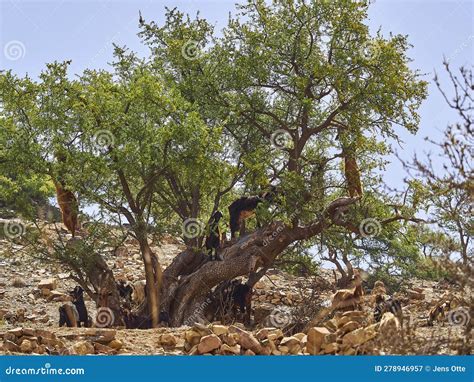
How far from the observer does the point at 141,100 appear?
20375 millimetres

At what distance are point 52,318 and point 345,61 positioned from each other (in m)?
11.0

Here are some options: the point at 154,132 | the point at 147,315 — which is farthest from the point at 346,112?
the point at 147,315

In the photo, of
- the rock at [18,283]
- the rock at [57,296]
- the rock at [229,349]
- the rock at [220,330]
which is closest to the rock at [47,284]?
the rock at [57,296]

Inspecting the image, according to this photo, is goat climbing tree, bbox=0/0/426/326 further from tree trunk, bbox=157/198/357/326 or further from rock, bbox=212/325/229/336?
rock, bbox=212/325/229/336

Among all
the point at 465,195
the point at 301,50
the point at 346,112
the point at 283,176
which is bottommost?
the point at 465,195

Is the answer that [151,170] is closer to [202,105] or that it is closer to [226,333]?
[202,105]

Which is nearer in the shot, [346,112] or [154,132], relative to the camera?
[154,132]

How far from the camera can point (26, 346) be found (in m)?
13.7

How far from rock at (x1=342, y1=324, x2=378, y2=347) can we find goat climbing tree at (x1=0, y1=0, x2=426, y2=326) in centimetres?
887

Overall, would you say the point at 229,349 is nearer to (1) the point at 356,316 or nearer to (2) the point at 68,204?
(1) the point at 356,316

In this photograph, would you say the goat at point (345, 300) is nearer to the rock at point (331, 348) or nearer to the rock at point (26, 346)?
the rock at point (331, 348)

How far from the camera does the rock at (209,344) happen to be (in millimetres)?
12680

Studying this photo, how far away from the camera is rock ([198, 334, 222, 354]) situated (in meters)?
12.7

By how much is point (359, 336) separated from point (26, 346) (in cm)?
566
